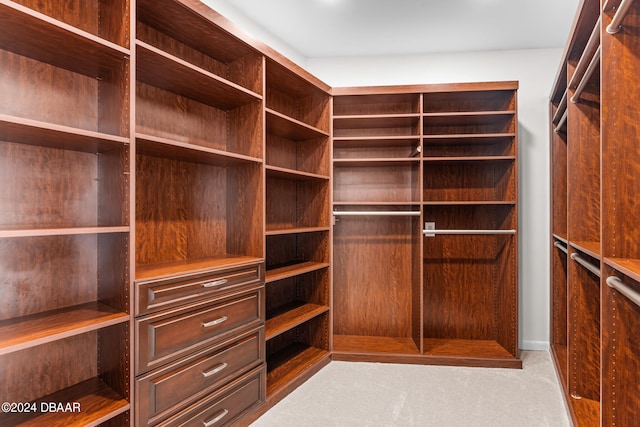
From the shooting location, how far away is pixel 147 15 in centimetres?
183

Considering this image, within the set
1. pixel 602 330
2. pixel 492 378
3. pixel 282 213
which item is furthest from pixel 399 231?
pixel 602 330

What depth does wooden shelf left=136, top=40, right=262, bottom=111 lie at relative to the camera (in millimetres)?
1661

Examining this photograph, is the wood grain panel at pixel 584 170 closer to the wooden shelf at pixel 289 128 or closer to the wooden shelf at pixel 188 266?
the wooden shelf at pixel 289 128

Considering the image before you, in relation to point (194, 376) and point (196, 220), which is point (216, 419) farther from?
point (196, 220)

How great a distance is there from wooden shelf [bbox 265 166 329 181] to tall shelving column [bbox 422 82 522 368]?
3.08ft

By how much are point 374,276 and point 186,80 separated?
225 centimetres

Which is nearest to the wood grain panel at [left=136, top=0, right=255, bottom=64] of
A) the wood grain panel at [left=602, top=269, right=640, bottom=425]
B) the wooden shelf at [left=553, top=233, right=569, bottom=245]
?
the wood grain panel at [left=602, top=269, right=640, bottom=425]

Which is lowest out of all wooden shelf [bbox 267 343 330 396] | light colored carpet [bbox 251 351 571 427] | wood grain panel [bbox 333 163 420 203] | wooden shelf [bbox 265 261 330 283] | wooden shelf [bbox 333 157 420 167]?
light colored carpet [bbox 251 351 571 427]

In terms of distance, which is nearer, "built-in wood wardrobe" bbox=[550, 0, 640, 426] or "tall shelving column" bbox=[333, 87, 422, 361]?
"built-in wood wardrobe" bbox=[550, 0, 640, 426]

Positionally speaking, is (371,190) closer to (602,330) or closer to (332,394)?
(332,394)

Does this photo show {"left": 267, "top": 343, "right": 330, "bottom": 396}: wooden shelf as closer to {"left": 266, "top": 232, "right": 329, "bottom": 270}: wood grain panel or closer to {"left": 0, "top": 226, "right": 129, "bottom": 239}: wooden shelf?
{"left": 266, "top": 232, "right": 329, "bottom": 270}: wood grain panel

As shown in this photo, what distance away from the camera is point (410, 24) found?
2.86 metres

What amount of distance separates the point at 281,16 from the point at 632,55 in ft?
7.35

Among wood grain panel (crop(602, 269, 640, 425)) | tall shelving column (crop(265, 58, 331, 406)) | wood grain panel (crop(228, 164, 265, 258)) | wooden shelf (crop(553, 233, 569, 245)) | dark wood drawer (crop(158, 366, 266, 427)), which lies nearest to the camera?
wood grain panel (crop(602, 269, 640, 425))
